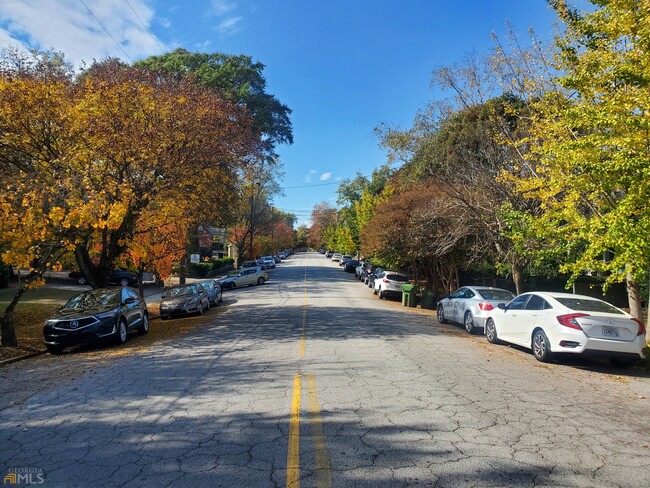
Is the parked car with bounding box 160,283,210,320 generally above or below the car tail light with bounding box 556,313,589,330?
below

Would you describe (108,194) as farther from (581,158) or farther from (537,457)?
(537,457)

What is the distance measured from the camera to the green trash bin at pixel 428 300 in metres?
23.3

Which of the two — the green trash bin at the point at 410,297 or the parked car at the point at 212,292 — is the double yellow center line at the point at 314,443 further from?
the green trash bin at the point at 410,297

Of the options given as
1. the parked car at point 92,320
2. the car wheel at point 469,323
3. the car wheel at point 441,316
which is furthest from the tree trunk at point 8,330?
the car wheel at point 441,316

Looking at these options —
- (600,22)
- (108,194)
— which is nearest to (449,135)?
(600,22)

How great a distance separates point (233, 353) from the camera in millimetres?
10398

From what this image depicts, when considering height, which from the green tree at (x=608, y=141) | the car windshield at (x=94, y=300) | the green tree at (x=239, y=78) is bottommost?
the car windshield at (x=94, y=300)

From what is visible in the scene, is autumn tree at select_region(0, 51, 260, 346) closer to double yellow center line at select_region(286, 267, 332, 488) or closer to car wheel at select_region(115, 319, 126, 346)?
car wheel at select_region(115, 319, 126, 346)

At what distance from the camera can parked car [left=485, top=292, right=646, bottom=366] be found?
353 inches

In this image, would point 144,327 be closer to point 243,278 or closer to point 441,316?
point 441,316

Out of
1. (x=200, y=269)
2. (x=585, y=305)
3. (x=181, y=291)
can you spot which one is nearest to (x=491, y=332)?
(x=585, y=305)

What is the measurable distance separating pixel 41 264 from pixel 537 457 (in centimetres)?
1274

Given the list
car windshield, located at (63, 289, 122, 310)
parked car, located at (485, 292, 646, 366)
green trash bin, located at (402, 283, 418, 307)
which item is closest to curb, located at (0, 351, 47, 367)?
Result: car windshield, located at (63, 289, 122, 310)

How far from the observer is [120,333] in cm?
1277
